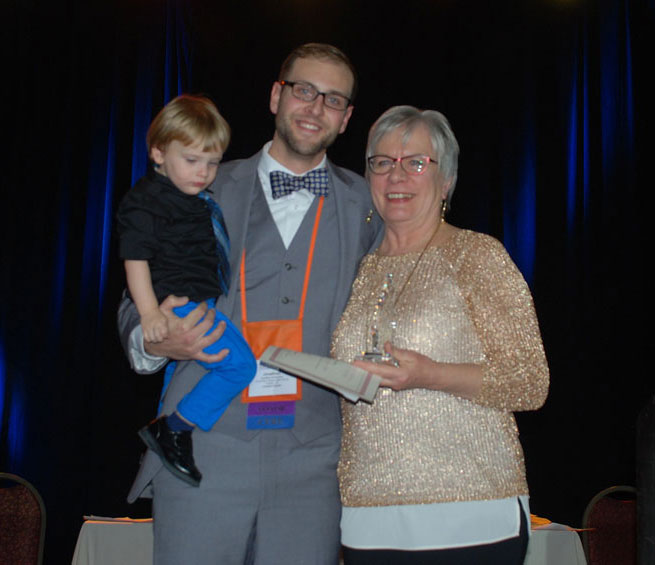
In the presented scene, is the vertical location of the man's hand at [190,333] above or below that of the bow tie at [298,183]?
below

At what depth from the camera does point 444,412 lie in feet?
6.66

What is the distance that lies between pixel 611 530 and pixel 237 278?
2.73 meters

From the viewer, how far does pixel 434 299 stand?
210 cm

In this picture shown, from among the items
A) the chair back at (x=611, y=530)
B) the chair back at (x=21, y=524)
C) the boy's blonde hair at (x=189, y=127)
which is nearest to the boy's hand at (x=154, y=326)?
the boy's blonde hair at (x=189, y=127)

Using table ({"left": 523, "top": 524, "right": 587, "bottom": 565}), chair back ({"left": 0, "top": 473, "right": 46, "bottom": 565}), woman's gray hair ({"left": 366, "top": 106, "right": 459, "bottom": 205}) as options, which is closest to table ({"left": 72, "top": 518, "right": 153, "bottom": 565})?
chair back ({"left": 0, "top": 473, "right": 46, "bottom": 565})

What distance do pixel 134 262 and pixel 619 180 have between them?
382cm

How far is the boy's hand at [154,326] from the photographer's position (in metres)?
2.05

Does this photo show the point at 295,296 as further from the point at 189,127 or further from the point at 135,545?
the point at 135,545

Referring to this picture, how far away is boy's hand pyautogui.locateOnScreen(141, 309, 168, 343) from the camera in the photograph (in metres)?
2.05

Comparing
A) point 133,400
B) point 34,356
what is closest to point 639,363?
point 133,400

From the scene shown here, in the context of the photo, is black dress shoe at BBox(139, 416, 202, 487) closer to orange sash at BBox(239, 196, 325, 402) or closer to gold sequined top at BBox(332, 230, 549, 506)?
orange sash at BBox(239, 196, 325, 402)

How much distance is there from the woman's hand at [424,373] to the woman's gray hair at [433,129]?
2.33 feet

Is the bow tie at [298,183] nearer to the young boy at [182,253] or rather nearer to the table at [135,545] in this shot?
the young boy at [182,253]

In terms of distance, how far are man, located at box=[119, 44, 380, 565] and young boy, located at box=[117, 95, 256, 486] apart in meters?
0.07
